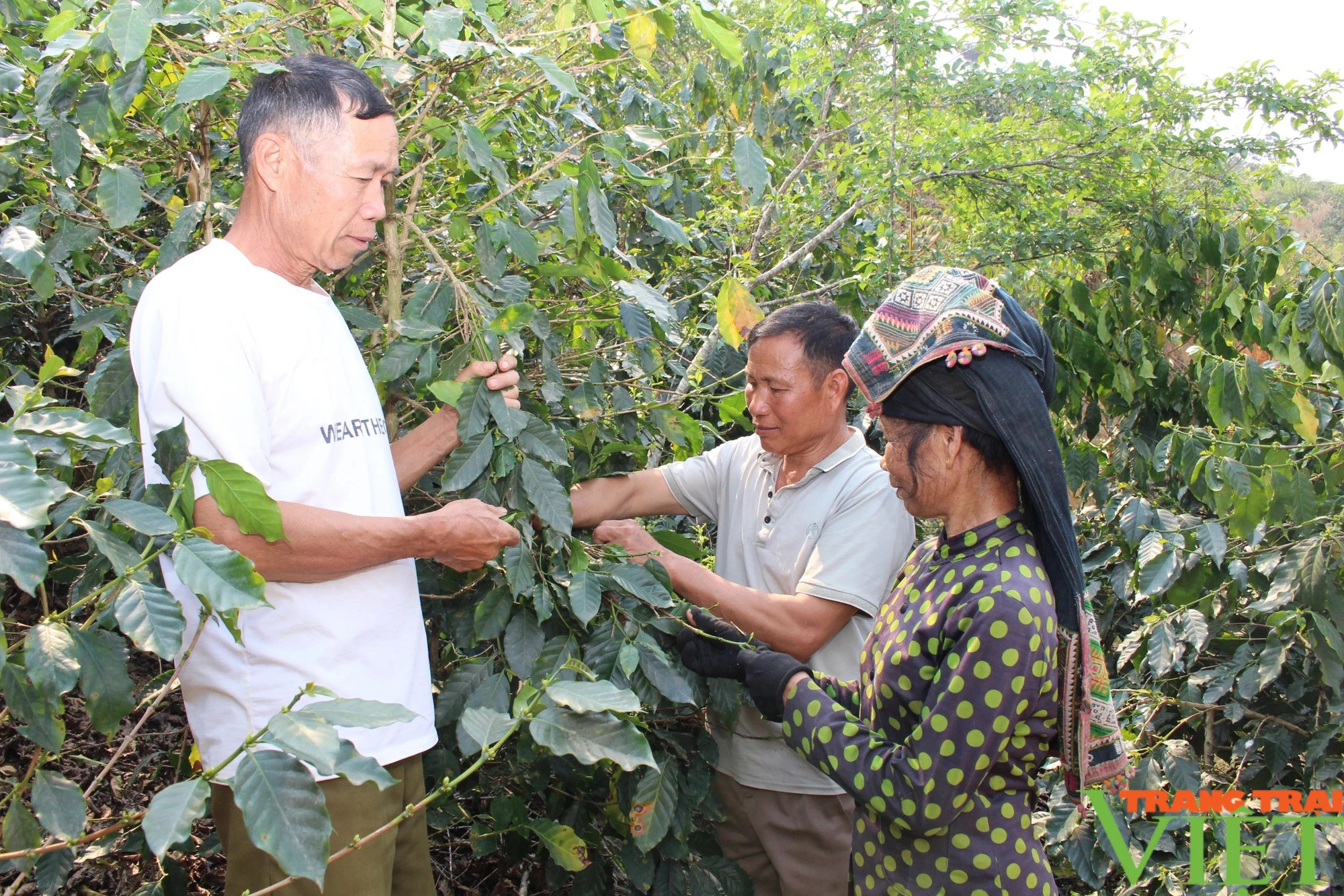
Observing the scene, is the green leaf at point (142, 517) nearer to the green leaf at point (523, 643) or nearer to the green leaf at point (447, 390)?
the green leaf at point (447, 390)

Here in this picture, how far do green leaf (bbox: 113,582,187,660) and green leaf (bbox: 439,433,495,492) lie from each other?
1.75ft

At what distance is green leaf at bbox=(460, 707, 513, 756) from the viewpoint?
109 centimetres

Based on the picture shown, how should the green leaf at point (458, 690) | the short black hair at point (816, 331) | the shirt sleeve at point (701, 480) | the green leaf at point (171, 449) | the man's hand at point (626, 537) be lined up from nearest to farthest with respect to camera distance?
the green leaf at point (171, 449) → the green leaf at point (458, 690) → the man's hand at point (626, 537) → the short black hair at point (816, 331) → the shirt sleeve at point (701, 480)

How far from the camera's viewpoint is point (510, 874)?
2553 mm

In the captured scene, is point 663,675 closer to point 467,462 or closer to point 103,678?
point 467,462

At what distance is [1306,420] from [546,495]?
2.29 meters

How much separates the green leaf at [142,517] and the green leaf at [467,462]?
0.54 m

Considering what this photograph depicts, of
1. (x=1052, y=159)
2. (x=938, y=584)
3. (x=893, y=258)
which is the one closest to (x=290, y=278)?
(x=938, y=584)

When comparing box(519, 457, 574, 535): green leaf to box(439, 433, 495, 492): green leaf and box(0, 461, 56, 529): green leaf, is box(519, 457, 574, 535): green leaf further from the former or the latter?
box(0, 461, 56, 529): green leaf

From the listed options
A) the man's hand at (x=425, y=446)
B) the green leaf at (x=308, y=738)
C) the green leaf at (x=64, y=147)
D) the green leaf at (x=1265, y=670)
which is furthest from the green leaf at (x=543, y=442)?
the green leaf at (x=1265, y=670)

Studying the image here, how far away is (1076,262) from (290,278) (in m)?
4.53

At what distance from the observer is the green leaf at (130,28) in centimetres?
138

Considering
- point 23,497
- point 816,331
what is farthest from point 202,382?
point 816,331

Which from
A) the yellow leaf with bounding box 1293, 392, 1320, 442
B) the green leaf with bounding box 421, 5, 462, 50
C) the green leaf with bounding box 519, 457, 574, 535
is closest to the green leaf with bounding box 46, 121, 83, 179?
the green leaf with bounding box 421, 5, 462, 50
